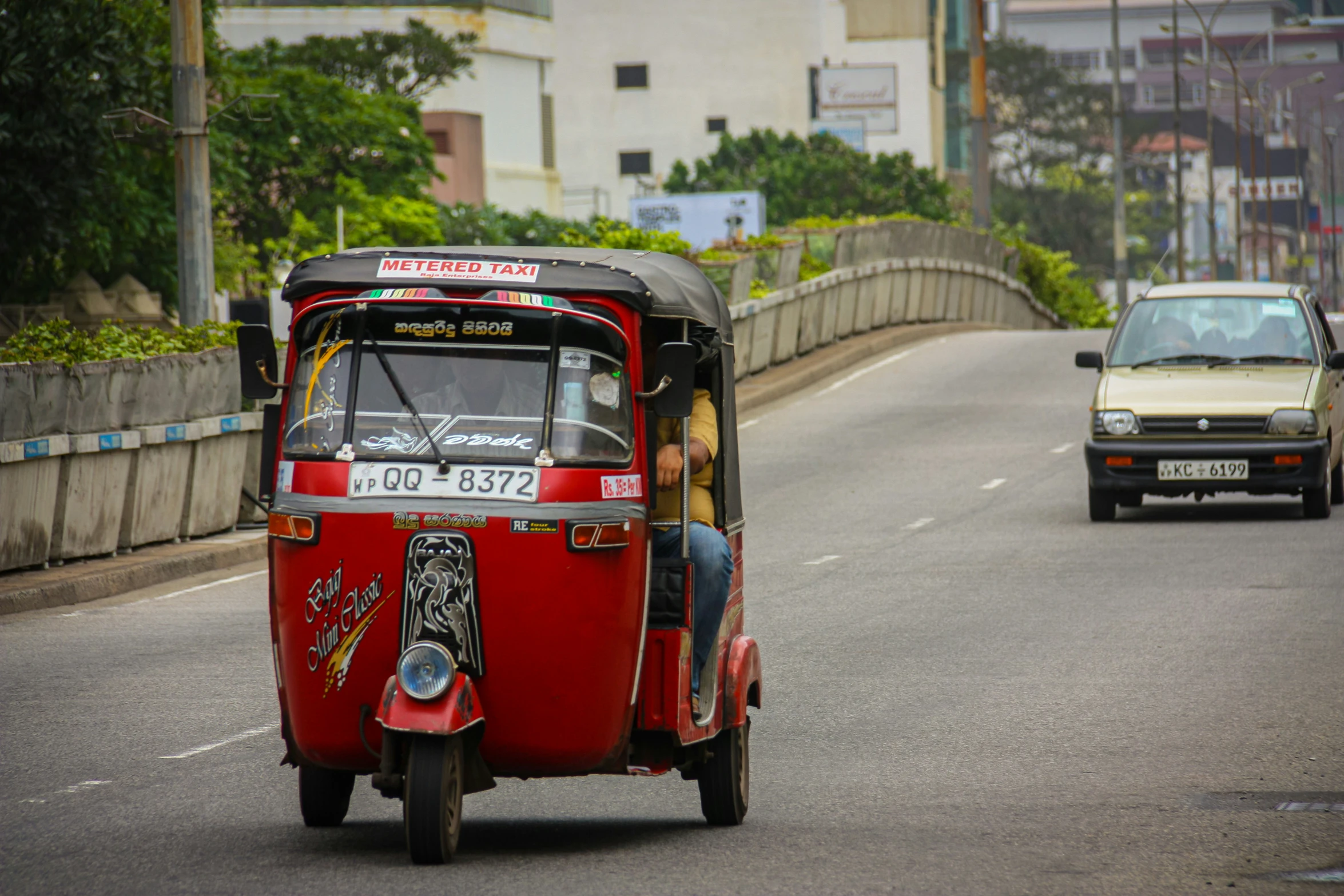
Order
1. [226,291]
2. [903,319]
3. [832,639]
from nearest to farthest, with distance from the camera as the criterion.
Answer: [832,639]
[903,319]
[226,291]

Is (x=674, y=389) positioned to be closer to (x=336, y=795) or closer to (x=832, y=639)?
(x=336, y=795)

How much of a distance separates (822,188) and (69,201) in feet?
132

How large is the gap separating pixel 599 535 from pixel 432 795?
90 centimetres

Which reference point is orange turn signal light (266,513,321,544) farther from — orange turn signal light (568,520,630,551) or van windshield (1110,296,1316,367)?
van windshield (1110,296,1316,367)

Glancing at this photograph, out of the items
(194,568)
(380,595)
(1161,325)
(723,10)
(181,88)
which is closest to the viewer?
(380,595)

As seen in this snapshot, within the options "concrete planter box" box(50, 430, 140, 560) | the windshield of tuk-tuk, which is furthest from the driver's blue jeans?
"concrete planter box" box(50, 430, 140, 560)

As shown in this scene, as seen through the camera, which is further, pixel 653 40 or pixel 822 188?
pixel 653 40

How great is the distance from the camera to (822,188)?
66.8m

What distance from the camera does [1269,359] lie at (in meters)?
17.0

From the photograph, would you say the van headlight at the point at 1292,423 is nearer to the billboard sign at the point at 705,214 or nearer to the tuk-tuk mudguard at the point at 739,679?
the tuk-tuk mudguard at the point at 739,679

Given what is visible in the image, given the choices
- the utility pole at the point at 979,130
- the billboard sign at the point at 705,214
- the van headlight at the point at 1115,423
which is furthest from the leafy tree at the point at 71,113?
the billboard sign at the point at 705,214

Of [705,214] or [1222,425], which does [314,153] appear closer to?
[705,214]

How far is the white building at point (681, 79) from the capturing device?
85.1 metres

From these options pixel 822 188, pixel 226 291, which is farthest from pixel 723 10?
pixel 226 291
